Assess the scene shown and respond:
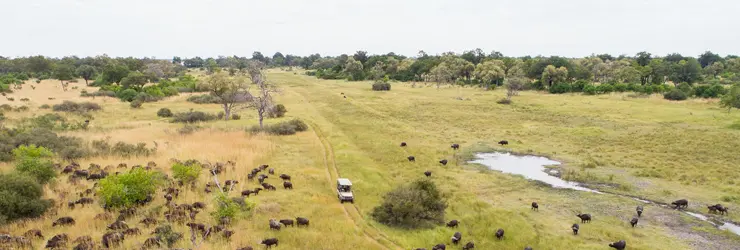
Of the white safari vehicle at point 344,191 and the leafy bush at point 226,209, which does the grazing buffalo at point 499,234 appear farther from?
the leafy bush at point 226,209

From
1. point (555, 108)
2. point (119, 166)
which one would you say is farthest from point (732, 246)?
point (555, 108)

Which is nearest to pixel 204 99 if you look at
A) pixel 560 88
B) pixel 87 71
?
pixel 87 71

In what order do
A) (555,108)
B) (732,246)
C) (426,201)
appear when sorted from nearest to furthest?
1. (732,246)
2. (426,201)
3. (555,108)

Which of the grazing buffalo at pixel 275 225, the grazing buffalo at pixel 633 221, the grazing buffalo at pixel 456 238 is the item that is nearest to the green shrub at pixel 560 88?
the grazing buffalo at pixel 633 221

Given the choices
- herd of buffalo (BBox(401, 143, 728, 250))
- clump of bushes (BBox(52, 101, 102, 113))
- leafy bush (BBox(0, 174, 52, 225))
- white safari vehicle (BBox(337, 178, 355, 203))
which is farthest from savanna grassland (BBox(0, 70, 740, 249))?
clump of bushes (BBox(52, 101, 102, 113))

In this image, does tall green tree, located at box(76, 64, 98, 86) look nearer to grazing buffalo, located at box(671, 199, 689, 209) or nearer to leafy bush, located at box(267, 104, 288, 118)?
leafy bush, located at box(267, 104, 288, 118)

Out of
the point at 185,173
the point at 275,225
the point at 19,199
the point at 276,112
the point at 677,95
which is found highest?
the point at 677,95

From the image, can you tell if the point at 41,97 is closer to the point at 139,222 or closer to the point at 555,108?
the point at 139,222

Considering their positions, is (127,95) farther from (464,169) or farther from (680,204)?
(680,204)
